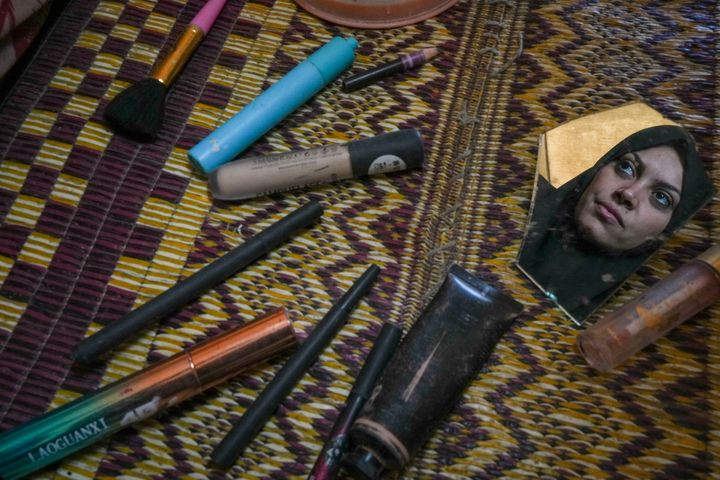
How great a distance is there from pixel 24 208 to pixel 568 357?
371 mm

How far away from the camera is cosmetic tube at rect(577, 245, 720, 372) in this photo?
0.41m

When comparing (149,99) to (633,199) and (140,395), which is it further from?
(633,199)

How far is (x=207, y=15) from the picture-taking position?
1.72ft

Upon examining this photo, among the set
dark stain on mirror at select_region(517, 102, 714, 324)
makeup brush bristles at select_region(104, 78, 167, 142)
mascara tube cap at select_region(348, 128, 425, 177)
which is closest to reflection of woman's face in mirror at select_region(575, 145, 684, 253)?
dark stain on mirror at select_region(517, 102, 714, 324)

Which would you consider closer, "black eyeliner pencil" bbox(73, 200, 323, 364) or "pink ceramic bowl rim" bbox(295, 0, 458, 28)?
"black eyeliner pencil" bbox(73, 200, 323, 364)

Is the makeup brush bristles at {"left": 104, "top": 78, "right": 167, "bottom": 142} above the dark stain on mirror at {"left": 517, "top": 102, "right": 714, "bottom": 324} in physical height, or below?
below

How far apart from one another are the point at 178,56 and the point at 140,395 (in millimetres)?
253

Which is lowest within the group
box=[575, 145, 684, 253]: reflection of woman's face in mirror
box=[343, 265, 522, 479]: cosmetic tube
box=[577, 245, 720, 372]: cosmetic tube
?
box=[343, 265, 522, 479]: cosmetic tube

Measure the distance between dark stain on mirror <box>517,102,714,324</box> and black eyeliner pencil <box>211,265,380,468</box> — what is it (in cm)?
11

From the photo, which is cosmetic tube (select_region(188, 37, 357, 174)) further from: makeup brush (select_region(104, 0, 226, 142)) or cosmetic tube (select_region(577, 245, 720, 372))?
cosmetic tube (select_region(577, 245, 720, 372))

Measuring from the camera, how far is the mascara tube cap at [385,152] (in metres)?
0.46

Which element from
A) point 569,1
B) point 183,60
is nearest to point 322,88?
point 183,60

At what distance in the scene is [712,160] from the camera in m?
0.46

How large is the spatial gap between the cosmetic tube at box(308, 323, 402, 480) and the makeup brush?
221mm
